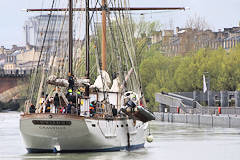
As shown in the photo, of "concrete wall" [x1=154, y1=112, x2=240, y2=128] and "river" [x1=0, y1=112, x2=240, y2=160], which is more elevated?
"river" [x1=0, y1=112, x2=240, y2=160]

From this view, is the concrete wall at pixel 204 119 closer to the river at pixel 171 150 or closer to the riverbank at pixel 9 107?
the river at pixel 171 150

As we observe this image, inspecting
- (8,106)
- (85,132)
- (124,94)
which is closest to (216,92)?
(124,94)

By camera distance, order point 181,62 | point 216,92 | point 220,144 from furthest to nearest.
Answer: point 181,62 → point 216,92 → point 220,144

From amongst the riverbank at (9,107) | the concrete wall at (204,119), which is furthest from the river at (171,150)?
the riverbank at (9,107)

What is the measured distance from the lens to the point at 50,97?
4603 cm

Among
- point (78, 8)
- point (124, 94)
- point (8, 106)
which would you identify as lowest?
point (8, 106)

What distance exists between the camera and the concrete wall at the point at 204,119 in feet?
243

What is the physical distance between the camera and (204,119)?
82.8 m

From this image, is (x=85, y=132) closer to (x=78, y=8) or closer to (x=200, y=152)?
(x=200, y=152)

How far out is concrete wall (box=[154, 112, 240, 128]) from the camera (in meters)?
74.2

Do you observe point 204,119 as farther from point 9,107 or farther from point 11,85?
point 11,85

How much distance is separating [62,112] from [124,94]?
5742 mm

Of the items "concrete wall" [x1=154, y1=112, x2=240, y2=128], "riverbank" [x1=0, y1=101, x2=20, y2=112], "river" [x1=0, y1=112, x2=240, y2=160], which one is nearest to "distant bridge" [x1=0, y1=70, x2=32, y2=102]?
"riverbank" [x1=0, y1=101, x2=20, y2=112]

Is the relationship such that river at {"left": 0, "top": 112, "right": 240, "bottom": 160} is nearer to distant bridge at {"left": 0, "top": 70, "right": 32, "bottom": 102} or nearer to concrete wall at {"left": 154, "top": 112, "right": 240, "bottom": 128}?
concrete wall at {"left": 154, "top": 112, "right": 240, "bottom": 128}
